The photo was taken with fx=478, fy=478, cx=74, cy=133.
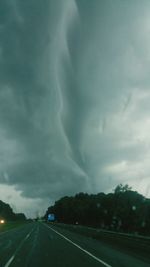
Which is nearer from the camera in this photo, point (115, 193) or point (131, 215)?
point (131, 215)

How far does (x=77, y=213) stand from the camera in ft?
515

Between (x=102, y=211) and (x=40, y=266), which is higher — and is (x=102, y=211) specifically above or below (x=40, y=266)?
above

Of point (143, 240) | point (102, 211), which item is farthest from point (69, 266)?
point (102, 211)

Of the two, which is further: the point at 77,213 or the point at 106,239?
the point at 77,213

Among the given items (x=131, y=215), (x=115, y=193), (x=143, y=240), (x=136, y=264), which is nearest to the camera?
(x=136, y=264)

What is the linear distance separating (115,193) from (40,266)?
237 feet

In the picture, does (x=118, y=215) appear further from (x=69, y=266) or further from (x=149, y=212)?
(x=69, y=266)

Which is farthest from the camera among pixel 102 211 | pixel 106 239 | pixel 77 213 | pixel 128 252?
pixel 77 213

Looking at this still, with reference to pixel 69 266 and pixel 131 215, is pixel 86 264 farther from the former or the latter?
pixel 131 215

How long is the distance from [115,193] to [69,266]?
72412 mm

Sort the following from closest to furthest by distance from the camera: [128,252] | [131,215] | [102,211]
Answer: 1. [128,252]
2. [131,215]
3. [102,211]

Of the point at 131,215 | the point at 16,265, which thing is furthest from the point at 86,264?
the point at 131,215

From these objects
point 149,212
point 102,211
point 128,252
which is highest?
point 102,211

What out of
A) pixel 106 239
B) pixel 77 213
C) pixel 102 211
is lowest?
pixel 106 239
